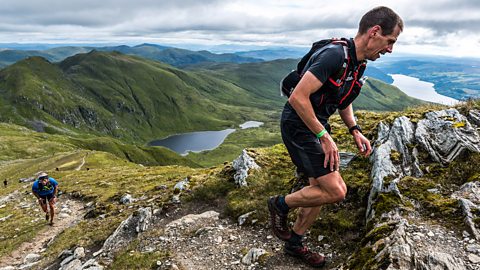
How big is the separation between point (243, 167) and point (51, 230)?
15.5 m

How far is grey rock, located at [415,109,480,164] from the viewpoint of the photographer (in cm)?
1124

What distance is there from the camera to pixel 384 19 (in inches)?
265

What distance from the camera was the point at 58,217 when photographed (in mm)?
25359

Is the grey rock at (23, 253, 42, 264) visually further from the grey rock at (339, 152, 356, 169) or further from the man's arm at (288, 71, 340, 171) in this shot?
the man's arm at (288, 71, 340, 171)

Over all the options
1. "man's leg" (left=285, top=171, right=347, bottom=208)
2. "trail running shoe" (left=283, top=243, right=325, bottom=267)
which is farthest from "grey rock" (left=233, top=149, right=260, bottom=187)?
"man's leg" (left=285, top=171, right=347, bottom=208)

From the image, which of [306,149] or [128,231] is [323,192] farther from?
[128,231]

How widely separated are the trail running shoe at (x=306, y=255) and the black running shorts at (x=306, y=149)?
2.70m

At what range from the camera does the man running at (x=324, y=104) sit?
6750 millimetres

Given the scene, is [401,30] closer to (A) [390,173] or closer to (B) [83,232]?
(A) [390,173]

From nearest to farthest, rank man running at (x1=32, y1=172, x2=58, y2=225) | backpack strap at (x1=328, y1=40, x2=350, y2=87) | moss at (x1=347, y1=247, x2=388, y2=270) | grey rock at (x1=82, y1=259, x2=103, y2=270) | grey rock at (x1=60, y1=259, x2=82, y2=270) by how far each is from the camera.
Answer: backpack strap at (x1=328, y1=40, x2=350, y2=87)
moss at (x1=347, y1=247, x2=388, y2=270)
grey rock at (x1=82, y1=259, x2=103, y2=270)
grey rock at (x1=60, y1=259, x2=82, y2=270)
man running at (x1=32, y1=172, x2=58, y2=225)

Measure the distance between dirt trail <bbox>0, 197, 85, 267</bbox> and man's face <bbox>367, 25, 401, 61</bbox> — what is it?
19.7 m

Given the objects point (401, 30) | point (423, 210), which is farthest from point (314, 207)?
point (401, 30)

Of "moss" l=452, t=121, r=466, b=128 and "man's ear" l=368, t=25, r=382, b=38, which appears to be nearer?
"man's ear" l=368, t=25, r=382, b=38

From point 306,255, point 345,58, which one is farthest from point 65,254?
point 345,58
